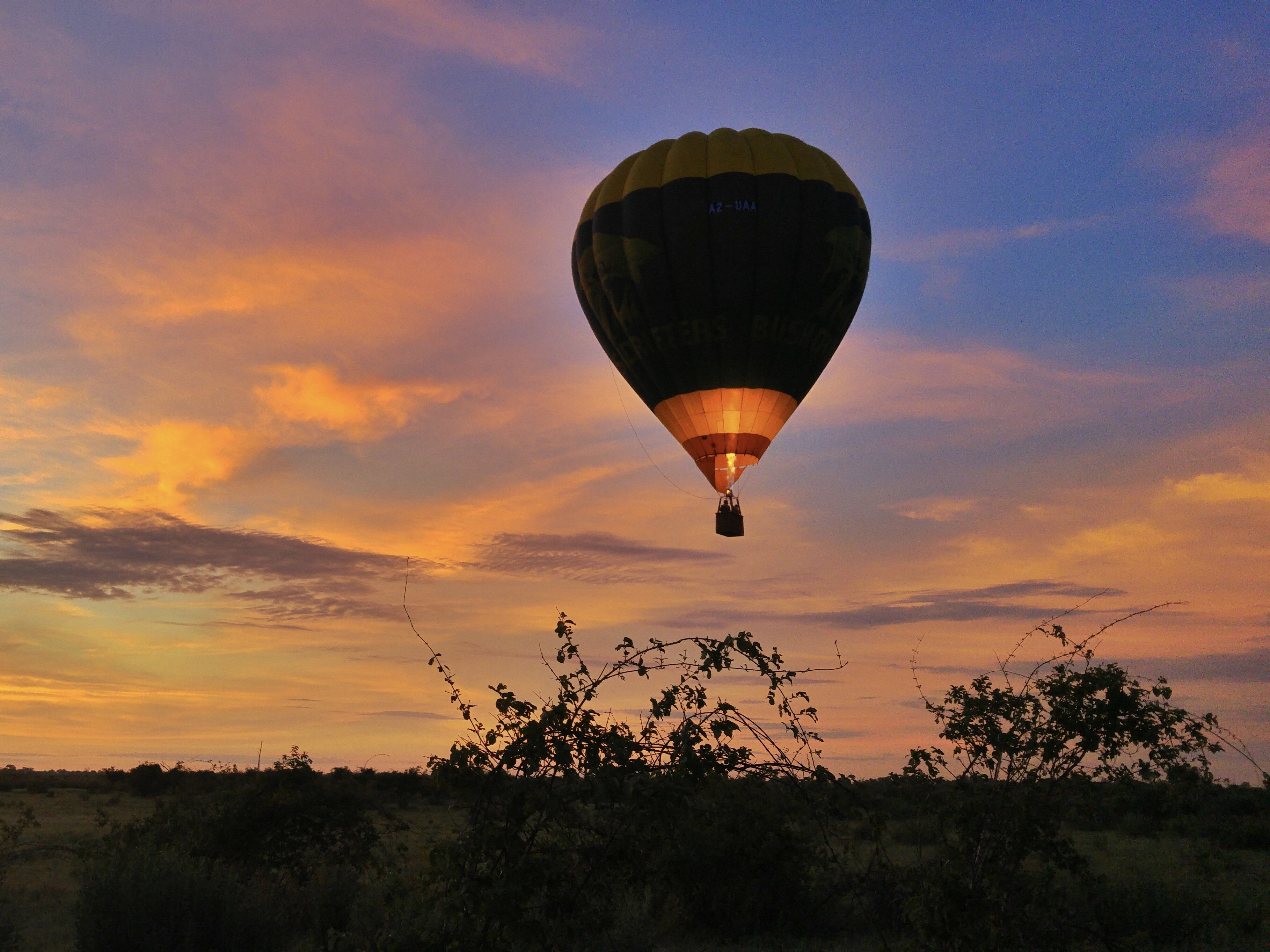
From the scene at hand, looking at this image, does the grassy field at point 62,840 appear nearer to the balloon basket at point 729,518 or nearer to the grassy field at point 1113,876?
A: the grassy field at point 1113,876

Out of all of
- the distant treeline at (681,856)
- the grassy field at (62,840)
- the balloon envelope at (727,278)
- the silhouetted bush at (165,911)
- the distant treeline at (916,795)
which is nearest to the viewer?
the distant treeline at (681,856)

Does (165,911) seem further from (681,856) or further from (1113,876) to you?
(1113,876)

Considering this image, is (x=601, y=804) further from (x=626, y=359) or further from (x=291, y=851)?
(x=626, y=359)

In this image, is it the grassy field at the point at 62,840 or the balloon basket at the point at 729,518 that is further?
the balloon basket at the point at 729,518

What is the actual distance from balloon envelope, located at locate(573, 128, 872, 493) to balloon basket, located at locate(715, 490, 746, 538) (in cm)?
37

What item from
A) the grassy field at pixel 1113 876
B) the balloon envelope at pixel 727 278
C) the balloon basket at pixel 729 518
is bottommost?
the grassy field at pixel 1113 876

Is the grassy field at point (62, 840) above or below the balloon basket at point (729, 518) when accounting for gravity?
below

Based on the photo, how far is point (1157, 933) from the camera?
52.5ft

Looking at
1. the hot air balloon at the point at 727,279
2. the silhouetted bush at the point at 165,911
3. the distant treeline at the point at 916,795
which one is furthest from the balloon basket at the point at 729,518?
the silhouetted bush at the point at 165,911

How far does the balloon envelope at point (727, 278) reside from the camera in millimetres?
22578

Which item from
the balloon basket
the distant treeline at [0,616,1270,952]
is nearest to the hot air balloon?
the balloon basket

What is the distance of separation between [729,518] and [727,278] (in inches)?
243

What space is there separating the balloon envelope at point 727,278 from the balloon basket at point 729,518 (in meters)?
0.37

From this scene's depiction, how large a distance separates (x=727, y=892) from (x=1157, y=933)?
7.54 metres
